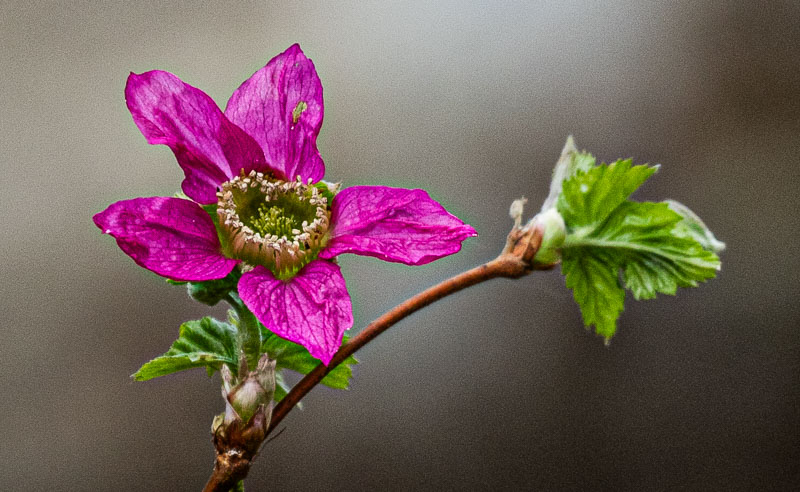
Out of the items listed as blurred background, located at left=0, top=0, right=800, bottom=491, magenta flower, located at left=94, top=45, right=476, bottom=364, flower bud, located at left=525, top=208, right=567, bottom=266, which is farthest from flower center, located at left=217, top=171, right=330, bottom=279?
blurred background, located at left=0, top=0, right=800, bottom=491

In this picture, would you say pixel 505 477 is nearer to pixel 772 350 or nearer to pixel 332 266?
pixel 772 350

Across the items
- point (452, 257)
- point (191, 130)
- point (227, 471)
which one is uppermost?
point (191, 130)

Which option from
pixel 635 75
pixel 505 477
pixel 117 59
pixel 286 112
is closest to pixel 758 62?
pixel 635 75

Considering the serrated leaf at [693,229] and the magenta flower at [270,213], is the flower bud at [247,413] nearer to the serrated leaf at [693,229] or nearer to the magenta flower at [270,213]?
the magenta flower at [270,213]

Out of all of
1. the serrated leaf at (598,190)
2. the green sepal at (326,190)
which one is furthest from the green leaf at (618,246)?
the green sepal at (326,190)

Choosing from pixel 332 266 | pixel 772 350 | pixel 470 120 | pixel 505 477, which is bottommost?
pixel 505 477

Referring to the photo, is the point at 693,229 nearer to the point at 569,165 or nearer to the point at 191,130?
the point at 569,165

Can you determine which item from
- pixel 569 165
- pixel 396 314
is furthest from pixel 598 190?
pixel 396 314
